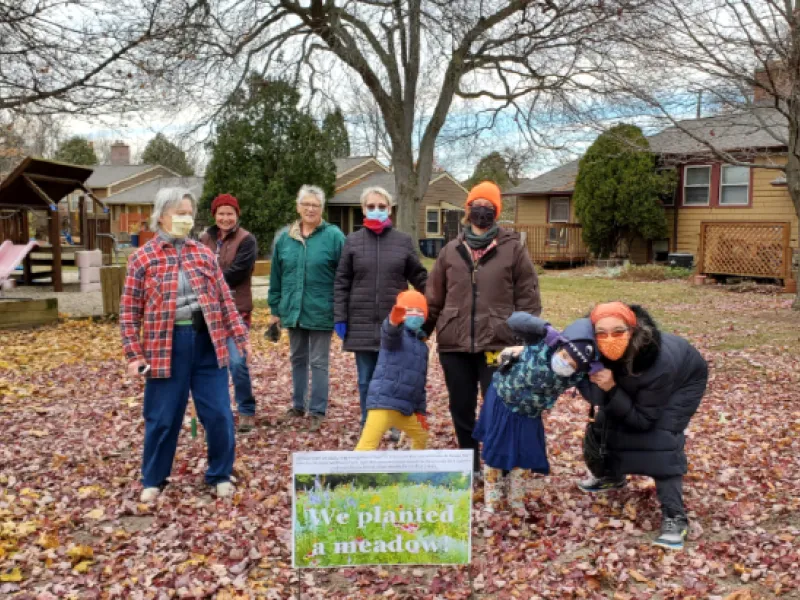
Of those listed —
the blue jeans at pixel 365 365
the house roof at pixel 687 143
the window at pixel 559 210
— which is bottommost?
the blue jeans at pixel 365 365

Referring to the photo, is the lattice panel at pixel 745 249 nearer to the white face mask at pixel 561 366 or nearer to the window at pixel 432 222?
the white face mask at pixel 561 366

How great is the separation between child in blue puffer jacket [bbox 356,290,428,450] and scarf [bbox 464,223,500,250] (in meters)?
0.45

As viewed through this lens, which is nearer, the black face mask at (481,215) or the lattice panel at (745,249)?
the black face mask at (481,215)

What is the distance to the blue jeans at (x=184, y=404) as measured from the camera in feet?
14.8

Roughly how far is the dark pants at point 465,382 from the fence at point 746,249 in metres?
16.7

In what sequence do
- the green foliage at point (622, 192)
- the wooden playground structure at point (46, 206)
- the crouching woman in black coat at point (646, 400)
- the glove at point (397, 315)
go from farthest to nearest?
the green foliage at point (622, 192) → the wooden playground structure at point (46, 206) → the glove at point (397, 315) → the crouching woman in black coat at point (646, 400)

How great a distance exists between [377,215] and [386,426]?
161cm

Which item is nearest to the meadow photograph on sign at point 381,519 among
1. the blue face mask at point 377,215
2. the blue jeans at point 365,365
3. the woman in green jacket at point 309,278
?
the blue jeans at point 365,365

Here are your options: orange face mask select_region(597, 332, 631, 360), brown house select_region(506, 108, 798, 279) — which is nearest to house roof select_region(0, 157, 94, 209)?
orange face mask select_region(597, 332, 631, 360)

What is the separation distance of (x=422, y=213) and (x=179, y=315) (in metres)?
35.8

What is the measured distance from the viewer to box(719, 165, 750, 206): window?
23.8 m

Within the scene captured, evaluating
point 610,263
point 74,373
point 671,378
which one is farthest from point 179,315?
point 610,263

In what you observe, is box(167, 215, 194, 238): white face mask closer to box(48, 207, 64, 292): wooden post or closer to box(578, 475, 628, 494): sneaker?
box(578, 475, 628, 494): sneaker

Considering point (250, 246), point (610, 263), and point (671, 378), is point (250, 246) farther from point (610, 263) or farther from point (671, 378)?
point (610, 263)
